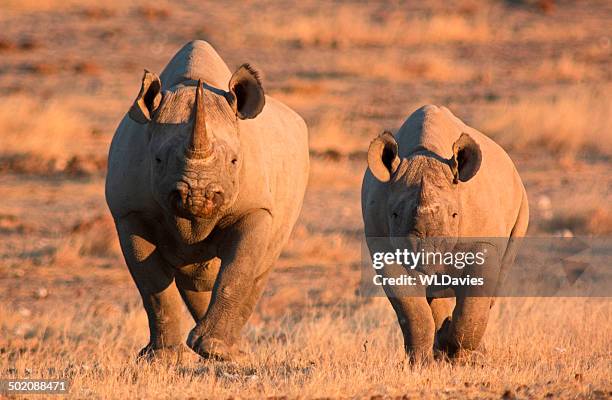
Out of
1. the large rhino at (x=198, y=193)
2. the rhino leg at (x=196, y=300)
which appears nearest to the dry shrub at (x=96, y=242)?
the rhino leg at (x=196, y=300)

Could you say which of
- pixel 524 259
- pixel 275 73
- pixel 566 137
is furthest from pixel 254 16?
pixel 524 259

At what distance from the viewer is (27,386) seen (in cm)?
849

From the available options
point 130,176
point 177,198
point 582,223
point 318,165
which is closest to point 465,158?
point 177,198

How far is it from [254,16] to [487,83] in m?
7.01

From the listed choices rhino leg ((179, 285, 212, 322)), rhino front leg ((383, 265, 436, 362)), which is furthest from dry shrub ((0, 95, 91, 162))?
rhino front leg ((383, 265, 436, 362))

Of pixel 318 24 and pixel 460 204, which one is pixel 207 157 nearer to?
pixel 460 204

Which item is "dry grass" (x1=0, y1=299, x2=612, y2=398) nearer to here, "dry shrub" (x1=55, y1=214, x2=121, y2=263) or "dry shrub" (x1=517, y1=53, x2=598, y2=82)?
"dry shrub" (x1=55, y1=214, x2=121, y2=263)

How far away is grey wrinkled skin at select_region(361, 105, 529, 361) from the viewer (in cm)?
925

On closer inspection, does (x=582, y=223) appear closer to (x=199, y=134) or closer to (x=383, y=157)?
(x=383, y=157)

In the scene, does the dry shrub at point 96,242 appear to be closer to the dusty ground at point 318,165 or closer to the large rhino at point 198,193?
the dusty ground at point 318,165

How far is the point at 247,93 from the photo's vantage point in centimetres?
934

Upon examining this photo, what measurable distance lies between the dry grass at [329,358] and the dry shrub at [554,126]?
366 inches

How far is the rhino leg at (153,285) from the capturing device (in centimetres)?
955

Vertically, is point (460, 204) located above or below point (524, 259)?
above
